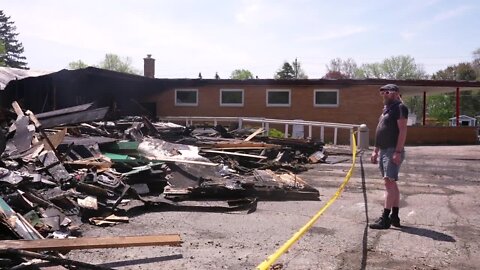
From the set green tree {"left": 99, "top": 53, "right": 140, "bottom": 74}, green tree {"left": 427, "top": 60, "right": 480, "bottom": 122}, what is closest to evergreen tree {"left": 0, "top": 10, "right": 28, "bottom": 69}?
green tree {"left": 99, "top": 53, "right": 140, "bottom": 74}

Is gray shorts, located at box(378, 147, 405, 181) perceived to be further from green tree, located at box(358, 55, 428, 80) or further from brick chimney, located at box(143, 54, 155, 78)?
green tree, located at box(358, 55, 428, 80)

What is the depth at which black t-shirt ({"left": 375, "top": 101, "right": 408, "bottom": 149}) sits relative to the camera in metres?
6.18

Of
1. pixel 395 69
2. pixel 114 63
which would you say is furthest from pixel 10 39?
pixel 395 69

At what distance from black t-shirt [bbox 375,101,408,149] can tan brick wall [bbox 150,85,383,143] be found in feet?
55.3

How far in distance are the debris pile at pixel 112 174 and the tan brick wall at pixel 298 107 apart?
459 inches

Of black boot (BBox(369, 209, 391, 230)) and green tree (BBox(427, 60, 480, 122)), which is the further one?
green tree (BBox(427, 60, 480, 122))

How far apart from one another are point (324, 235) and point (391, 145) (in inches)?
61.0

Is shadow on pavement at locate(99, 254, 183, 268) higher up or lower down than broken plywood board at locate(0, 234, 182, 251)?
lower down

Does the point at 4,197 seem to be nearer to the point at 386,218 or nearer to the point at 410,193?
the point at 386,218

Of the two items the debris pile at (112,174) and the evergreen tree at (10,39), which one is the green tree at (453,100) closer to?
the debris pile at (112,174)

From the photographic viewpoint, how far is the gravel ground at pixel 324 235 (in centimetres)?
480

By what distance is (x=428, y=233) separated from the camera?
6.01 metres

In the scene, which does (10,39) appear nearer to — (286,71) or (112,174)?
(286,71)

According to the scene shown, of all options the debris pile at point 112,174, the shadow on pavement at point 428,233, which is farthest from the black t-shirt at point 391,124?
the debris pile at point 112,174
